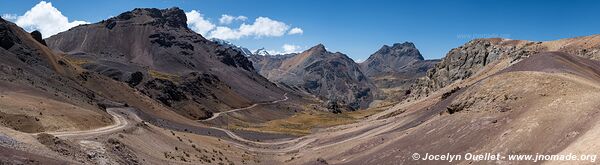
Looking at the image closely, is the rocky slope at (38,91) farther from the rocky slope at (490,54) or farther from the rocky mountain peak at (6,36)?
the rocky slope at (490,54)

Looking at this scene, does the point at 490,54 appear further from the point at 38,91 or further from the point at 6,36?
the point at 6,36

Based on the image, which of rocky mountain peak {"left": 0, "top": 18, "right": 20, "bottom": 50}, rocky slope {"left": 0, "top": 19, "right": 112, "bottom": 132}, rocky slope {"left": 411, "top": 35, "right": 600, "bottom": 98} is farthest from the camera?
rocky slope {"left": 411, "top": 35, "right": 600, "bottom": 98}

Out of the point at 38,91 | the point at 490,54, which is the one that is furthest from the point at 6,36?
the point at 490,54

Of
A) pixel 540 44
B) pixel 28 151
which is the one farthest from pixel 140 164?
pixel 540 44

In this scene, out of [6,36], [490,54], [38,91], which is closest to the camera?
[38,91]

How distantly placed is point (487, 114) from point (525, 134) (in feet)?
25.6

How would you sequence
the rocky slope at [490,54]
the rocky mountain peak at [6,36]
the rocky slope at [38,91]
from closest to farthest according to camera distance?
the rocky slope at [38,91] < the rocky mountain peak at [6,36] < the rocky slope at [490,54]

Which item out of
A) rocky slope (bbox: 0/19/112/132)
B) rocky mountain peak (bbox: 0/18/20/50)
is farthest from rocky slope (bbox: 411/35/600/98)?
rocky mountain peak (bbox: 0/18/20/50)

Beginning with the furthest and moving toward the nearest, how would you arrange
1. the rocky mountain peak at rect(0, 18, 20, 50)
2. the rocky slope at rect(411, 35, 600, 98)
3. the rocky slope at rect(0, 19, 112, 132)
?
the rocky slope at rect(411, 35, 600, 98), the rocky mountain peak at rect(0, 18, 20, 50), the rocky slope at rect(0, 19, 112, 132)

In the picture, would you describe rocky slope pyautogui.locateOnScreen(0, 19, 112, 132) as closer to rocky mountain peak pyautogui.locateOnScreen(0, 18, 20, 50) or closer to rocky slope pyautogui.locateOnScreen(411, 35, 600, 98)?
rocky mountain peak pyautogui.locateOnScreen(0, 18, 20, 50)

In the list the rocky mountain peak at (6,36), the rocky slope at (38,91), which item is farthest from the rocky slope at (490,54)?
the rocky mountain peak at (6,36)

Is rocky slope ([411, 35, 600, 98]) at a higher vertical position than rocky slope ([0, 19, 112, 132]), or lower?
higher

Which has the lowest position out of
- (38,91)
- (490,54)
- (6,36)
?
(38,91)

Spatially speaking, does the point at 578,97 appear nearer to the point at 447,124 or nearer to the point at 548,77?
the point at 548,77
